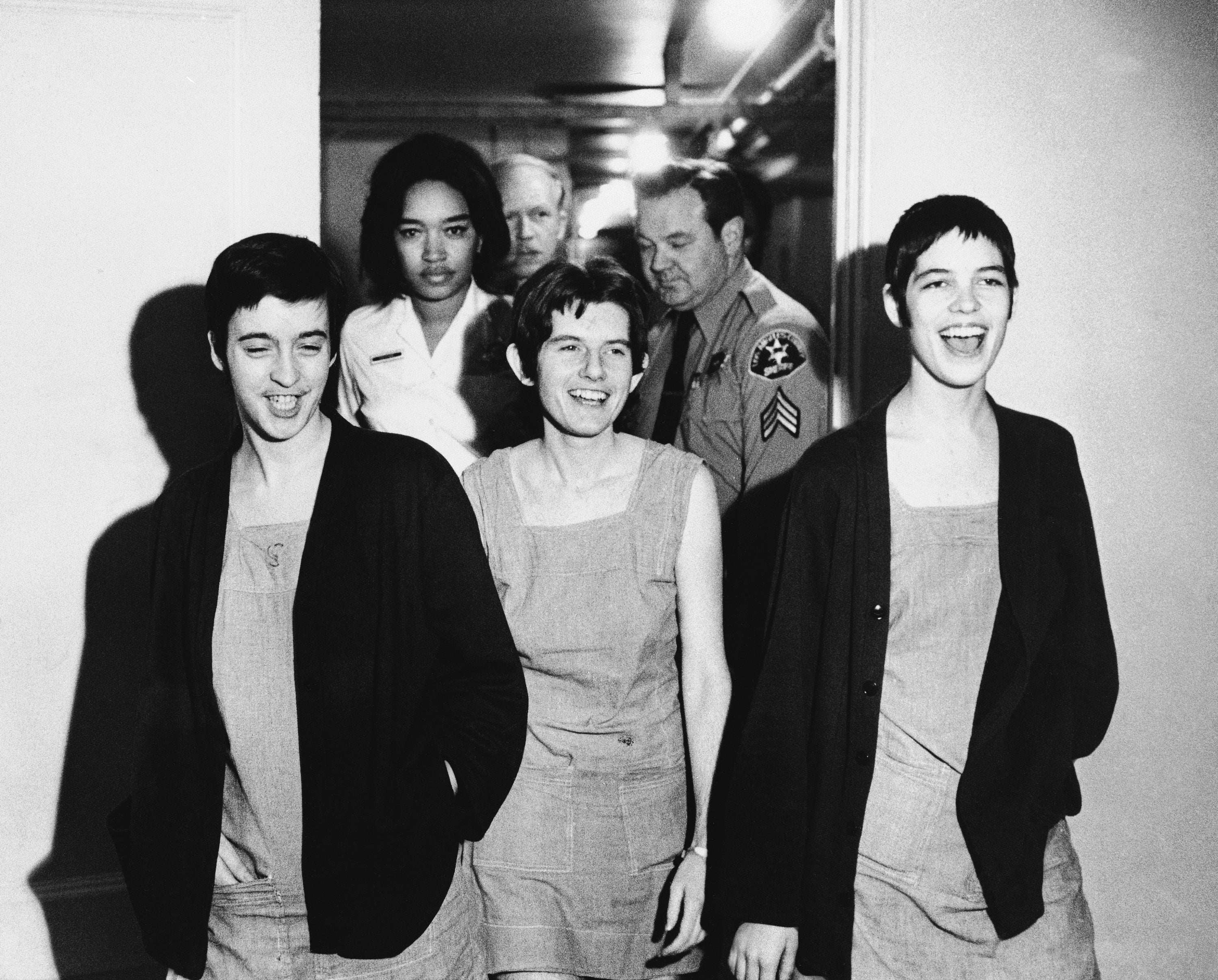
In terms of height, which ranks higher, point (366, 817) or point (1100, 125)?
point (1100, 125)

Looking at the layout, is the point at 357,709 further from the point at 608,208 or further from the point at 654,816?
the point at 608,208

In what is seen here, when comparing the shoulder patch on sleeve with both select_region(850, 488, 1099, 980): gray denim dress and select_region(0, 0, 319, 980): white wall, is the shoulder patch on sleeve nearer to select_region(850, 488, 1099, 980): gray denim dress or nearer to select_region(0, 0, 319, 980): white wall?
select_region(850, 488, 1099, 980): gray denim dress

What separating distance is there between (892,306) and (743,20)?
353 cm

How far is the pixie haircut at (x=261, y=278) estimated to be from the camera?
1.63 metres

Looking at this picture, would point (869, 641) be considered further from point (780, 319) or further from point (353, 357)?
point (353, 357)

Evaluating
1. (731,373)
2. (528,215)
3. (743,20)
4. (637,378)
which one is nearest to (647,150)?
(743,20)

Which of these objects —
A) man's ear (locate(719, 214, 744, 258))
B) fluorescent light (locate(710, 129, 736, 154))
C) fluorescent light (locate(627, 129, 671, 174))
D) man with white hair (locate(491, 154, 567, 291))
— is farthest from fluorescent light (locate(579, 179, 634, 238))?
man's ear (locate(719, 214, 744, 258))

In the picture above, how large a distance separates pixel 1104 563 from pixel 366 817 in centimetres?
176

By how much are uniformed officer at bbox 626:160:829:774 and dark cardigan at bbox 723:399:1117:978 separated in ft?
2.17

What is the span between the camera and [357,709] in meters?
1.58

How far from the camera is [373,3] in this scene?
4398mm

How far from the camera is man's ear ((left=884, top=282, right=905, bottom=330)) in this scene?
1.73 metres

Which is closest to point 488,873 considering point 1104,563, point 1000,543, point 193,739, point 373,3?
point 193,739

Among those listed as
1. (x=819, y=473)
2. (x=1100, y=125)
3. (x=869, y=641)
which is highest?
(x=1100, y=125)
